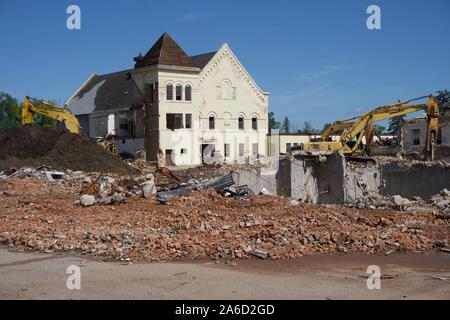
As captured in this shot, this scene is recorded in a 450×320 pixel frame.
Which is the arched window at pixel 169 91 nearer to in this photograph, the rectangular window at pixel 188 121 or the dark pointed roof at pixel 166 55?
the dark pointed roof at pixel 166 55

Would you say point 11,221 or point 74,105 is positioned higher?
point 74,105

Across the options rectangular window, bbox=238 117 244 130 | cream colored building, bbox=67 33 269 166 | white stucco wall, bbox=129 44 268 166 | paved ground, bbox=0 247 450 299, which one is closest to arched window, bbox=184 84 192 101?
cream colored building, bbox=67 33 269 166

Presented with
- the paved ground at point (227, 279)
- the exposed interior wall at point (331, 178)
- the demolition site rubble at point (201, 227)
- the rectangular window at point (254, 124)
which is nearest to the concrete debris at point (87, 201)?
the demolition site rubble at point (201, 227)

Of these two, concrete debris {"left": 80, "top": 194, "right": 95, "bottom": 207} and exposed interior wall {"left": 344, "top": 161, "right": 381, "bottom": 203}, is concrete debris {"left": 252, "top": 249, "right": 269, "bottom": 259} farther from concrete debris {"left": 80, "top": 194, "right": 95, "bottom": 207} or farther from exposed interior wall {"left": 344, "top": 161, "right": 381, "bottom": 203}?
exposed interior wall {"left": 344, "top": 161, "right": 381, "bottom": 203}

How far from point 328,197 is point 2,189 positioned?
48.0 feet

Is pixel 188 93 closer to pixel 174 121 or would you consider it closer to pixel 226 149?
pixel 174 121

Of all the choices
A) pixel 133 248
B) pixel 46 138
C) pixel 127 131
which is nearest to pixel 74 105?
pixel 127 131

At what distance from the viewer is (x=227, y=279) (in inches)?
368

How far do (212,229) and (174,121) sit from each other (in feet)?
122

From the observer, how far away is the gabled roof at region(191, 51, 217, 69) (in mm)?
52441

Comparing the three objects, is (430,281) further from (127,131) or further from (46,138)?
(127,131)

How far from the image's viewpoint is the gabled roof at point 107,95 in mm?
52009

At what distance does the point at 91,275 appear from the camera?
9539 millimetres

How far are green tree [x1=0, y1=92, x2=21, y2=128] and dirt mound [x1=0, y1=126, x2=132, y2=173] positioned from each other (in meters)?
47.4
